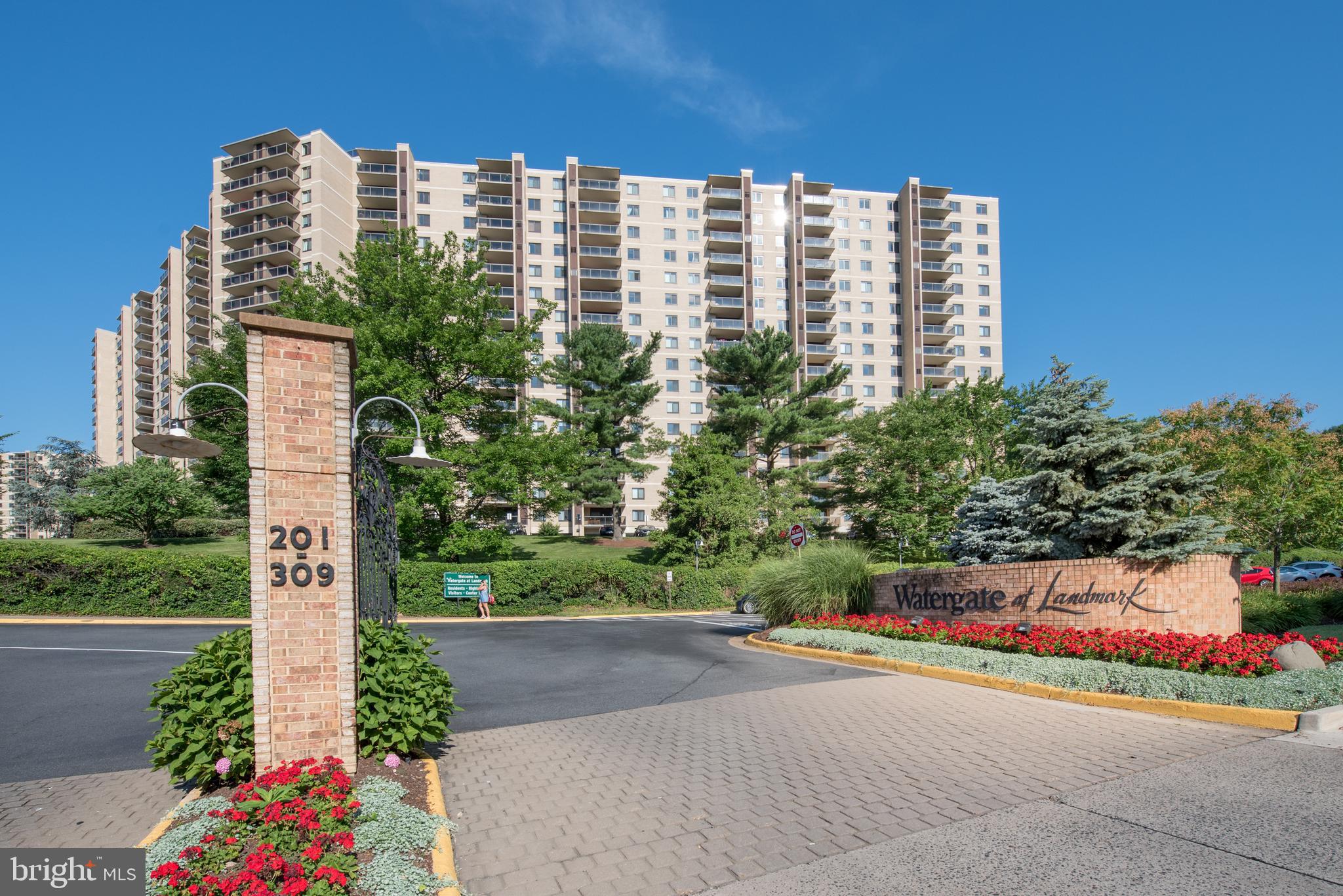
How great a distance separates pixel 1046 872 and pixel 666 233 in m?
68.9

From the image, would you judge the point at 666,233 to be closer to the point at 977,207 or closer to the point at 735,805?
the point at 977,207

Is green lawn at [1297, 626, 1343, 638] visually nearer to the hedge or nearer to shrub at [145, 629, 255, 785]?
shrub at [145, 629, 255, 785]

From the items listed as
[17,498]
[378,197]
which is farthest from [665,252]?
[17,498]

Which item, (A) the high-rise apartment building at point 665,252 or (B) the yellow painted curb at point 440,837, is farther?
(A) the high-rise apartment building at point 665,252

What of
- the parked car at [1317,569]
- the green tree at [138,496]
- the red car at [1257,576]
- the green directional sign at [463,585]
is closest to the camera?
the green directional sign at [463,585]

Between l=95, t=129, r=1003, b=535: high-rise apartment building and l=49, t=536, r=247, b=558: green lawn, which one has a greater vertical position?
l=95, t=129, r=1003, b=535: high-rise apartment building

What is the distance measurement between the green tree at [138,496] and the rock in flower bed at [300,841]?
41.3 metres

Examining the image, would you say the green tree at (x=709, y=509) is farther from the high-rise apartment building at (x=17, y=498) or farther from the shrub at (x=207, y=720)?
the high-rise apartment building at (x=17, y=498)

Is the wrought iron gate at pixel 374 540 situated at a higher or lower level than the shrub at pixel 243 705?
higher

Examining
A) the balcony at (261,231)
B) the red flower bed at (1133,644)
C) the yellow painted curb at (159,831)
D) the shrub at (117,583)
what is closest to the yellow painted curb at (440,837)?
the yellow painted curb at (159,831)

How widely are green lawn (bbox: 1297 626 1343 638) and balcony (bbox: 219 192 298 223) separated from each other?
6982 cm

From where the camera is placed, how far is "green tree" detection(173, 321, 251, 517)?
121ft

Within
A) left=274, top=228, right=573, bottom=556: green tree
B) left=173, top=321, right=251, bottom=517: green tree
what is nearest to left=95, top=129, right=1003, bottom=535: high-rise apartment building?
left=173, top=321, right=251, bottom=517: green tree

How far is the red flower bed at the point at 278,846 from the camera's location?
11.4 feet
